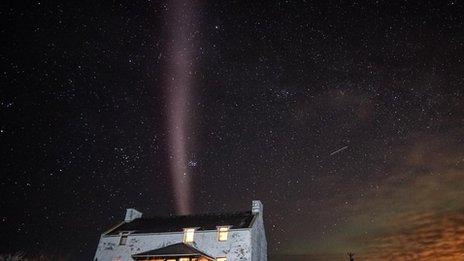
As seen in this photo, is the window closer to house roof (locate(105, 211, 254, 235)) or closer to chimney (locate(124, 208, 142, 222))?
house roof (locate(105, 211, 254, 235))

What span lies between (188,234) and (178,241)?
114 centimetres

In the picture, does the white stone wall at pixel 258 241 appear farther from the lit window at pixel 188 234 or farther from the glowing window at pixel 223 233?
the lit window at pixel 188 234

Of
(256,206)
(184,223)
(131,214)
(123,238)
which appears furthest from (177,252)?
(131,214)

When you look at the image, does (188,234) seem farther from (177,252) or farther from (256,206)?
(256,206)

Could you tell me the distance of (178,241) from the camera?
110 ft

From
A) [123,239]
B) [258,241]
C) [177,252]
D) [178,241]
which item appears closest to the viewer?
[177,252]

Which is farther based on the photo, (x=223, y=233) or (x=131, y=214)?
(x=131, y=214)

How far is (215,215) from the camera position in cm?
3769

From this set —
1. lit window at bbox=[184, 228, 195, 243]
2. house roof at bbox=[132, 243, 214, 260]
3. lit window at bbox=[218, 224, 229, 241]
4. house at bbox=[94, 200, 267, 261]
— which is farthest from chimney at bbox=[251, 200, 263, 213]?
house roof at bbox=[132, 243, 214, 260]

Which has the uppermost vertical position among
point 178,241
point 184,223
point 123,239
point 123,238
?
point 184,223

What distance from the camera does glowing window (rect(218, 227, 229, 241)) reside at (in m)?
32.2

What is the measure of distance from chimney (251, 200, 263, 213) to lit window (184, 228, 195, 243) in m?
6.56

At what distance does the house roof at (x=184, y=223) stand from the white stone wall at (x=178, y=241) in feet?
2.36

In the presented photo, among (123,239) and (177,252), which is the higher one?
(123,239)
